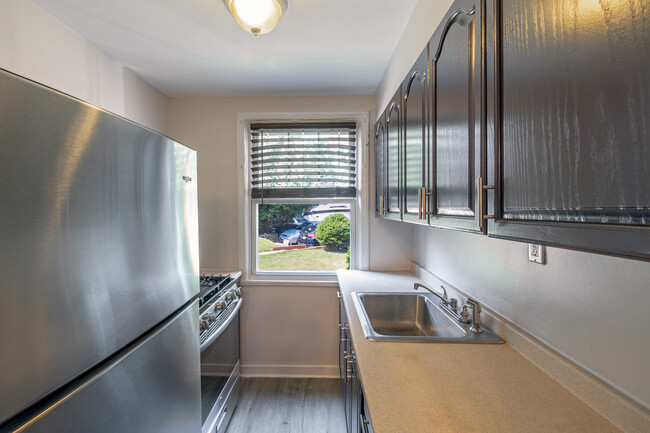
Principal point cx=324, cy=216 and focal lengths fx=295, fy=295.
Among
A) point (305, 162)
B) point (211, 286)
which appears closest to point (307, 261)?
point (305, 162)

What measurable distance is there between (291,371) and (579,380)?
2114mm

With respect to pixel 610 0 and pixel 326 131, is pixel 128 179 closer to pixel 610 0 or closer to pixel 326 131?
pixel 610 0

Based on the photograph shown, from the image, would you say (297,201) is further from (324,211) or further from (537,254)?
(537,254)

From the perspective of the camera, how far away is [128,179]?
84 centimetres

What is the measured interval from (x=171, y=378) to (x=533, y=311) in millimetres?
1322

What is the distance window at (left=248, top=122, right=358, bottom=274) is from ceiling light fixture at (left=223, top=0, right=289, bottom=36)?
1.15 m

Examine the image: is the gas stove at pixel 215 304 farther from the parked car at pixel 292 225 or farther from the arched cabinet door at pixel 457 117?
the arched cabinet door at pixel 457 117

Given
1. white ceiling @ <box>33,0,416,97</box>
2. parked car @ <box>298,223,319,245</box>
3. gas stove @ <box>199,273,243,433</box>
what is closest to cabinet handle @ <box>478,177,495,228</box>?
white ceiling @ <box>33,0,416,97</box>

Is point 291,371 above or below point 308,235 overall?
below

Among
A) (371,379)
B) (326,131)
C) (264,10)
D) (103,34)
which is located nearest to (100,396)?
(371,379)

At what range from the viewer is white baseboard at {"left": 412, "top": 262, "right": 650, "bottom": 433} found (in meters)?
0.71

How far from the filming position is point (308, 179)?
2.57m

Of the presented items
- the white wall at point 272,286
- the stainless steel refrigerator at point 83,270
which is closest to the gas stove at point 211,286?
the white wall at point 272,286

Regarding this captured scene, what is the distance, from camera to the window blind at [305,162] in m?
2.57
